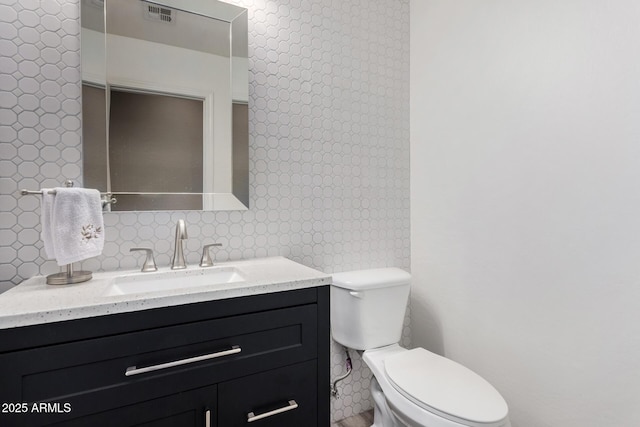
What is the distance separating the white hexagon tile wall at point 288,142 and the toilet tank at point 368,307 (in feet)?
0.59

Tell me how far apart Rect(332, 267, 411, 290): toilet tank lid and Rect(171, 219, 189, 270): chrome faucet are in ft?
2.34

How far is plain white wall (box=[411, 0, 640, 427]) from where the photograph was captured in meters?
1.16

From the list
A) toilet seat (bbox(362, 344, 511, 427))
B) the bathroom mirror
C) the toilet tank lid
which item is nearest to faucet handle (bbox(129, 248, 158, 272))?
the bathroom mirror

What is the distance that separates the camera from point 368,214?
1.85 metres

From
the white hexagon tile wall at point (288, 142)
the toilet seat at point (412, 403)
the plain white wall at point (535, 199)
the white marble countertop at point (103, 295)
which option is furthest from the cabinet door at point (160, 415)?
the plain white wall at point (535, 199)

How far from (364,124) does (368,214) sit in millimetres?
514

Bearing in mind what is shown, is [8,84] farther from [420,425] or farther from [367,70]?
[420,425]

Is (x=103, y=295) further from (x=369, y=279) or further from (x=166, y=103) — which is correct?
(x=369, y=279)

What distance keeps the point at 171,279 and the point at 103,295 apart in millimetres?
301

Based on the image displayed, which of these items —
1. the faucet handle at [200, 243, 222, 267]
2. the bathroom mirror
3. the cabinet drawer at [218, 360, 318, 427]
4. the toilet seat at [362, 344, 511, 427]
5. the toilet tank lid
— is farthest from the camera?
the toilet tank lid

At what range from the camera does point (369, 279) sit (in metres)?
1.57

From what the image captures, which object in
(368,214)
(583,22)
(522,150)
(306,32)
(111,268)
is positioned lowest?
(111,268)

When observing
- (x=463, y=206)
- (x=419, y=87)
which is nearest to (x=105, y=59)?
(x=419, y=87)

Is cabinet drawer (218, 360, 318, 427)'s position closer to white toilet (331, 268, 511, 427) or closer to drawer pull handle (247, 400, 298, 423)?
drawer pull handle (247, 400, 298, 423)
